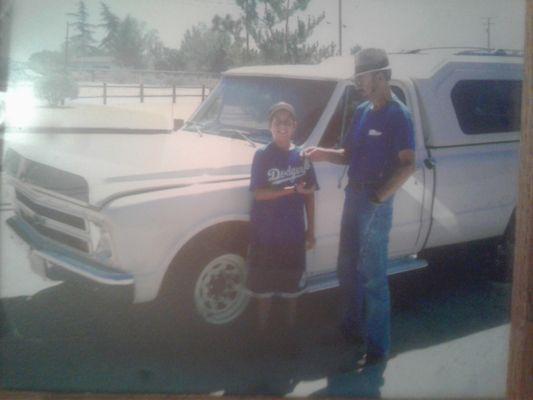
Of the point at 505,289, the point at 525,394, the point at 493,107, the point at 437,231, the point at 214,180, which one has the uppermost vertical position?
the point at 493,107

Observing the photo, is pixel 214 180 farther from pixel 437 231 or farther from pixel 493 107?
pixel 493 107

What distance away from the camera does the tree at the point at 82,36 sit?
3.32m

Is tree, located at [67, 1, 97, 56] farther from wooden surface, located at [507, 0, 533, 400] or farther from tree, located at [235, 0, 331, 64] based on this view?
wooden surface, located at [507, 0, 533, 400]

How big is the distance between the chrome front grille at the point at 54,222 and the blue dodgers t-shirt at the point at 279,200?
37.6 inches

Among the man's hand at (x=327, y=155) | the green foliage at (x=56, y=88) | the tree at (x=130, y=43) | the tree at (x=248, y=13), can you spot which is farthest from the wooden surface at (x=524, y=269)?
the green foliage at (x=56, y=88)

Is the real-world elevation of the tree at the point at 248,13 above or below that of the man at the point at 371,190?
above

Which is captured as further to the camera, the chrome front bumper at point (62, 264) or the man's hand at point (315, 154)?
the man's hand at point (315, 154)

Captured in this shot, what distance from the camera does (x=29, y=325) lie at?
3756 millimetres

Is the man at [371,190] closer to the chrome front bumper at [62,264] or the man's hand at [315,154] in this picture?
the man's hand at [315,154]

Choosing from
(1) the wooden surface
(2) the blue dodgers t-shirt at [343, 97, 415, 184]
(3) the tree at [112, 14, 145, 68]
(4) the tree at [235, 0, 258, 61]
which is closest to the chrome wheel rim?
(2) the blue dodgers t-shirt at [343, 97, 415, 184]

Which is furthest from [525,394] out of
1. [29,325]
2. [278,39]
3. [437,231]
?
[29,325]

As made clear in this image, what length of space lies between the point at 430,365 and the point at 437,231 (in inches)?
38.8

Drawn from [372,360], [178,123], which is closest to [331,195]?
[372,360]

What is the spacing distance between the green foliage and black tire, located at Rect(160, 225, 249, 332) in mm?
1077
